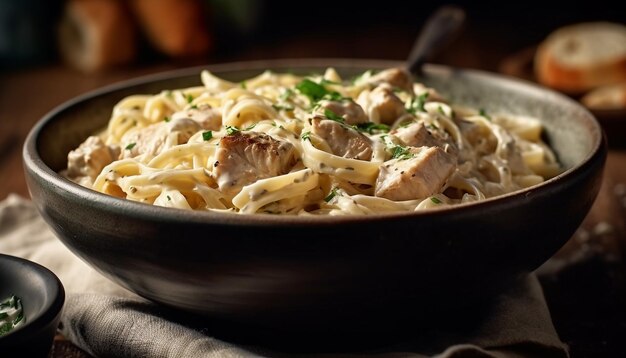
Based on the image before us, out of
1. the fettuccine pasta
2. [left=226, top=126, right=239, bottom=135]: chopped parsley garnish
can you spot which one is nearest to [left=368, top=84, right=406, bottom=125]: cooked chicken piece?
the fettuccine pasta

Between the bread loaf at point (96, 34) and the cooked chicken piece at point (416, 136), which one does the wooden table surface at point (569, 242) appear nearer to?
the bread loaf at point (96, 34)

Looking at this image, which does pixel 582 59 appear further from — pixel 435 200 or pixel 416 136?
pixel 435 200

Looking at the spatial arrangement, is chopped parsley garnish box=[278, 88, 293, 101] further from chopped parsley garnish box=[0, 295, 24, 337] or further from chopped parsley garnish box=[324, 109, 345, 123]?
chopped parsley garnish box=[0, 295, 24, 337]

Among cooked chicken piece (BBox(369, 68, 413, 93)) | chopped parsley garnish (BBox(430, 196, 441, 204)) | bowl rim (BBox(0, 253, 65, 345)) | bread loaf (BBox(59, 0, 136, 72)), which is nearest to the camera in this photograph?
bowl rim (BBox(0, 253, 65, 345))

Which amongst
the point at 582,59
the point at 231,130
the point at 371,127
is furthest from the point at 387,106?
the point at 582,59

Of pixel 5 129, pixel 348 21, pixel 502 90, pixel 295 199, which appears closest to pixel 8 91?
pixel 5 129

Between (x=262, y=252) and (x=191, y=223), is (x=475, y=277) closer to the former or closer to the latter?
(x=262, y=252)
